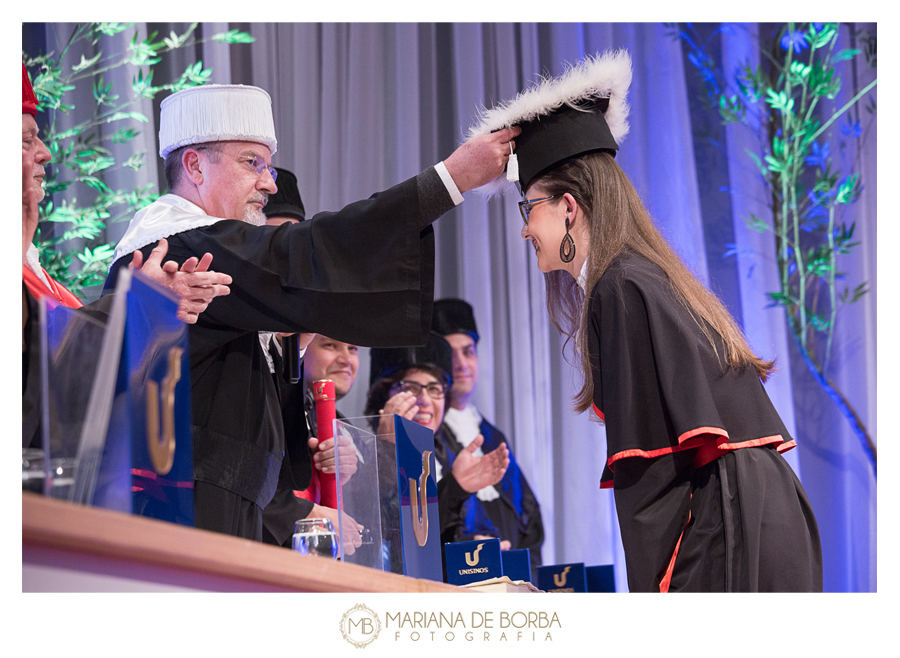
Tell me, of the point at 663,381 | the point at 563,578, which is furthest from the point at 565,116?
the point at 563,578

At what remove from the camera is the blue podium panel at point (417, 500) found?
6.56 ft

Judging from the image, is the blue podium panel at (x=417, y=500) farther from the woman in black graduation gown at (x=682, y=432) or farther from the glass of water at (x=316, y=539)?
the woman in black graduation gown at (x=682, y=432)

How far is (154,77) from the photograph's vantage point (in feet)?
12.7

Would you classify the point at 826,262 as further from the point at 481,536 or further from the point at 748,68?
the point at 481,536

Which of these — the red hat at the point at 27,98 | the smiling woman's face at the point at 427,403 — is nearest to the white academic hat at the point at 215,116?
the red hat at the point at 27,98

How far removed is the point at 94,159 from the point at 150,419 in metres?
2.90

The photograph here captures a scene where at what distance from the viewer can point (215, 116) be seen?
2.60m

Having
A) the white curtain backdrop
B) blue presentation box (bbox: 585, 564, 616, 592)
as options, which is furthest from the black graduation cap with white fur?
blue presentation box (bbox: 585, 564, 616, 592)

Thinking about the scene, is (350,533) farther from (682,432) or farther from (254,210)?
(254,210)

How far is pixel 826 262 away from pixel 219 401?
310 cm
